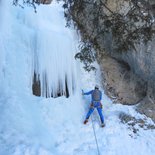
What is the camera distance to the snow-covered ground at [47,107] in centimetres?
945

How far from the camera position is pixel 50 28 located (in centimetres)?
1422

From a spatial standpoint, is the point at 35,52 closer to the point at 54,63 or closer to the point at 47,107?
the point at 54,63

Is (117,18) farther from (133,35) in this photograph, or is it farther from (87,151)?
(87,151)

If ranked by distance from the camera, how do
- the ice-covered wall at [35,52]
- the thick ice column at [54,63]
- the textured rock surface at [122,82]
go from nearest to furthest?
the ice-covered wall at [35,52]
the thick ice column at [54,63]
the textured rock surface at [122,82]

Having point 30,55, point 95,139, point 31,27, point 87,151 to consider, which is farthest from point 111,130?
point 31,27

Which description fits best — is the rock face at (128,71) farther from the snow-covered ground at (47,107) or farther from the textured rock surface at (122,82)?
the snow-covered ground at (47,107)

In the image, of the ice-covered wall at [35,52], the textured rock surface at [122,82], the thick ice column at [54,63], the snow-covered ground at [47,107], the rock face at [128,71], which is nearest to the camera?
the snow-covered ground at [47,107]

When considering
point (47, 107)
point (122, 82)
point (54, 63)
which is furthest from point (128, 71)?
point (47, 107)

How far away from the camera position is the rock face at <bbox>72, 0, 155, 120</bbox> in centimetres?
1253

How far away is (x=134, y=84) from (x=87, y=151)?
5.02 meters

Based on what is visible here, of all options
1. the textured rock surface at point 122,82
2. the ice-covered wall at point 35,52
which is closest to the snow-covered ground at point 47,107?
the ice-covered wall at point 35,52

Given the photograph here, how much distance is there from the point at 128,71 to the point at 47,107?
4325 millimetres

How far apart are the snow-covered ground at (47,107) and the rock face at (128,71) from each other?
56cm

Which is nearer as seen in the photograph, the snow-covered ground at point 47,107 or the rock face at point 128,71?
the snow-covered ground at point 47,107
